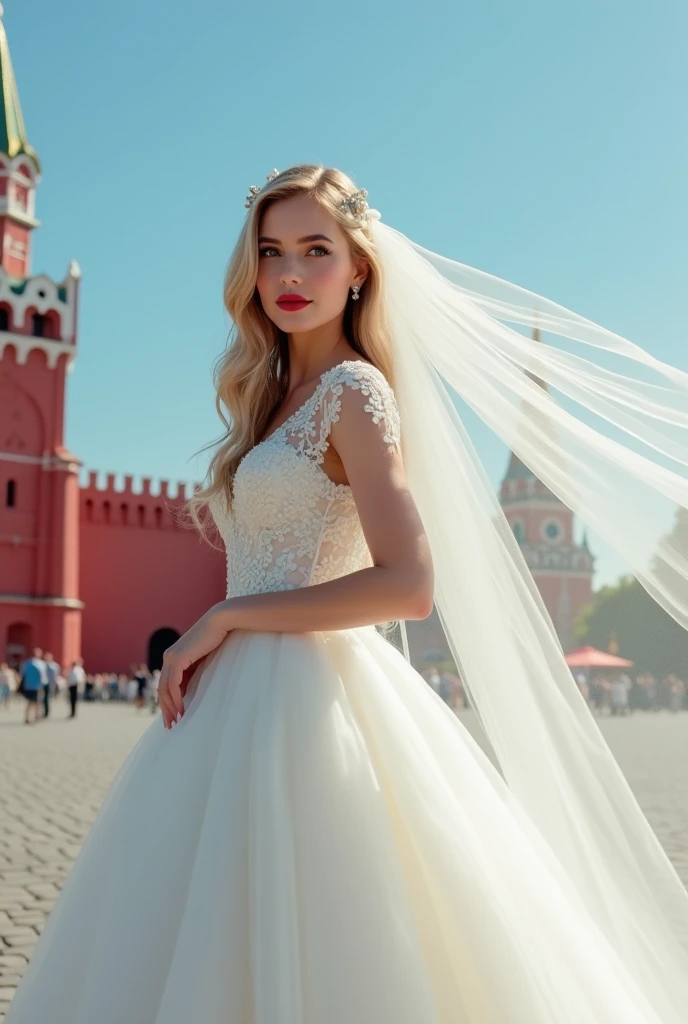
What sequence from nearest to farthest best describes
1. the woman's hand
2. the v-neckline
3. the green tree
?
1. the woman's hand
2. the v-neckline
3. the green tree

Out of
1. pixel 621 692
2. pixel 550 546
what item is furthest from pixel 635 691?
pixel 550 546

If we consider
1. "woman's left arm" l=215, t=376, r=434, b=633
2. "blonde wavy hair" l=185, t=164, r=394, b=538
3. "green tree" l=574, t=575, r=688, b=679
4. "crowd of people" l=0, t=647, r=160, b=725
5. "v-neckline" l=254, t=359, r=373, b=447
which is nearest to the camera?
"woman's left arm" l=215, t=376, r=434, b=633

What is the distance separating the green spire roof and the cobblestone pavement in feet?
77.0

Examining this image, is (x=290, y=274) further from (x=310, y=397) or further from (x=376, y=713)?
(x=376, y=713)

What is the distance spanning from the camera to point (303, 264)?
1.95 meters

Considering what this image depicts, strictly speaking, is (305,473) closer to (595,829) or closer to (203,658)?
(203,658)

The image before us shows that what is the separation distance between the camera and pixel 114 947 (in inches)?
59.6

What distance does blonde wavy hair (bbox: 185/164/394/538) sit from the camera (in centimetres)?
198

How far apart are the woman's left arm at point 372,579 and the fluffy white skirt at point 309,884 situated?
0.23ft

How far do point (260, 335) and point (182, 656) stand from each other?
0.67 meters

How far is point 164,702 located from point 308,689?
0.27 metres

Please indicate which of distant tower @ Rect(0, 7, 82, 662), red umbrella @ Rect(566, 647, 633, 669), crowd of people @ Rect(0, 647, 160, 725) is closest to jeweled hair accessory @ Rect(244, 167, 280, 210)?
red umbrella @ Rect(566, 647, 633, 669)

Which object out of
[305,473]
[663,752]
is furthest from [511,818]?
[663,752]

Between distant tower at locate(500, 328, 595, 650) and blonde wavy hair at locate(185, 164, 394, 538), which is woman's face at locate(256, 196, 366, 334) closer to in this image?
blonde wavy hair at locate(185, 164, 394, 538)
